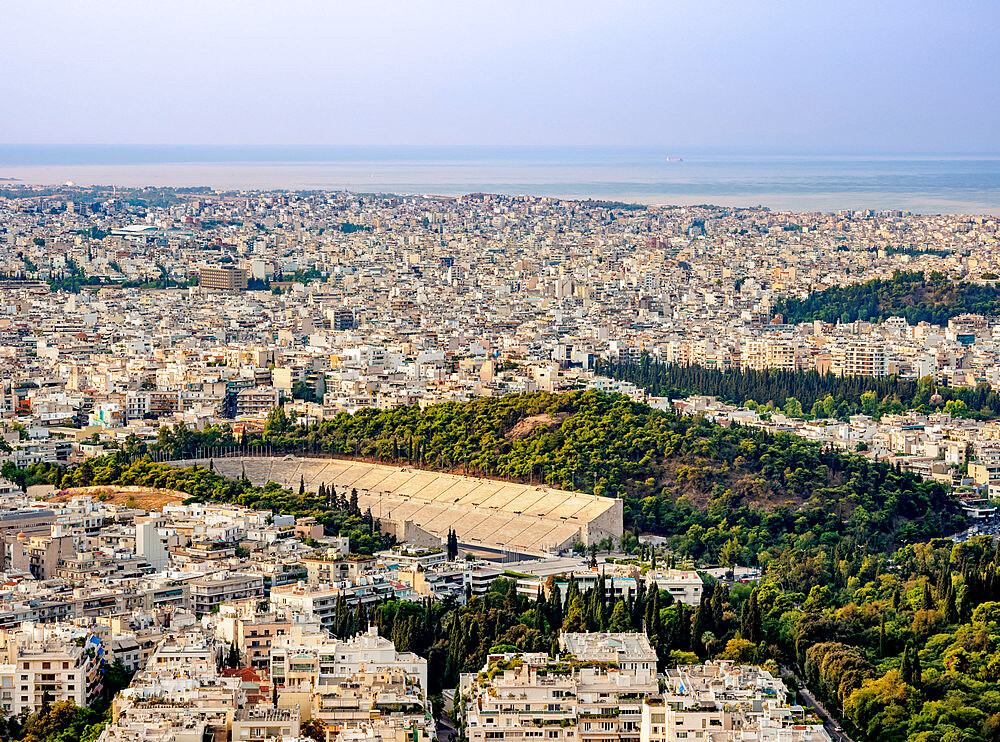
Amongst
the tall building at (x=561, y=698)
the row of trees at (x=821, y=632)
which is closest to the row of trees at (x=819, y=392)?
the row of trees at (x=821, y=632)

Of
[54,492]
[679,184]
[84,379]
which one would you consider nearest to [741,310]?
[84,379]

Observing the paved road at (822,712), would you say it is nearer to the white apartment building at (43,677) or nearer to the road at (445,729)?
the road at (445,729)

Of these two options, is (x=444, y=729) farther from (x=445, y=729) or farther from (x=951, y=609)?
(x=951, y=609)

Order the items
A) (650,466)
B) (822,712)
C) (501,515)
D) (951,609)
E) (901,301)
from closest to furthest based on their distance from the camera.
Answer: (822,712)
(951,609)
(501,515)
(650,466)
(901,301)

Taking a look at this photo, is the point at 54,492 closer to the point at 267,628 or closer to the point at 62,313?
the point at 267,628

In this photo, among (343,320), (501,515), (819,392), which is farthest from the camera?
(343,320)

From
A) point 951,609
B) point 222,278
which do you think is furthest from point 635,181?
point 951,609

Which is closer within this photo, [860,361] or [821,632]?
[821,632]
